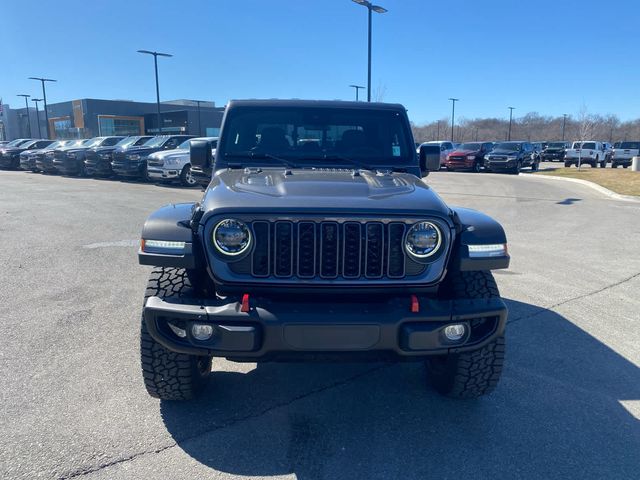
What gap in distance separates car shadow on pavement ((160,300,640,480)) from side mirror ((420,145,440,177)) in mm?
1692

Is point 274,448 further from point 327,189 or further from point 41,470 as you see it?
point 327,189

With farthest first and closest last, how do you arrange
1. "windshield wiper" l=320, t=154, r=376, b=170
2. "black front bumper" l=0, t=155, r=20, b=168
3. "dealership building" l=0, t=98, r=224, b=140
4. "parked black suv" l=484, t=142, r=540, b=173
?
"dealership building" l=0, t=98, r=224, b=140
"black front bumper" l=0, t=155, r=20, b=168
"parked black suv" l=484, t=142, r=540, b=173
"windshield wiper" l=320, t=154, r=376, b=170

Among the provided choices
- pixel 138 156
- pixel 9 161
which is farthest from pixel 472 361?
pixel 9 161

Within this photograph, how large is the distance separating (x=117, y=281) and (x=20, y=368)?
2312 mm

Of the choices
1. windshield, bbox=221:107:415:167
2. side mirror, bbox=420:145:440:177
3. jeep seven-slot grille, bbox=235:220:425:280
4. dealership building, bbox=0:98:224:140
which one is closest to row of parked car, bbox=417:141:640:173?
side mirror, bbox=420:145:440:177

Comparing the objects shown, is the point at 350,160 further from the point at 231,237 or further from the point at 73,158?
the point at 73,158

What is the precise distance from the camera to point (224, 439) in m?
2.98

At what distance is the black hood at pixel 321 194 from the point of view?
2.83 m

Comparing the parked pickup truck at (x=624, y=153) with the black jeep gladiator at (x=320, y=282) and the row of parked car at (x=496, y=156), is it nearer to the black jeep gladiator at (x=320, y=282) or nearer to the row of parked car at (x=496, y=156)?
the row of parked car at (x=496, y=156)

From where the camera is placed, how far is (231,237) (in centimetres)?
283

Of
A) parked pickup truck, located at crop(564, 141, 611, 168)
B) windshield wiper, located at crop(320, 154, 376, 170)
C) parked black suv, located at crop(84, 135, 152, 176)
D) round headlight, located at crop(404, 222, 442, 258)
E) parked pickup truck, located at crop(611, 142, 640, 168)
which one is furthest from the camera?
parked pickup truck, located at crop(611, 142, 640, 168)

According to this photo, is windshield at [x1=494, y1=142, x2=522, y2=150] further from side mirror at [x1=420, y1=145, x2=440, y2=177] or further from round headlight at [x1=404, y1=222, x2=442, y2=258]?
round headlight at [x1=404, y1=222, x2=442, y2=258]

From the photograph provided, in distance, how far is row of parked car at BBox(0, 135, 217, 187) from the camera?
17.2 metres

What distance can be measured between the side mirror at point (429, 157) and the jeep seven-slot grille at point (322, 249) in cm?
175
